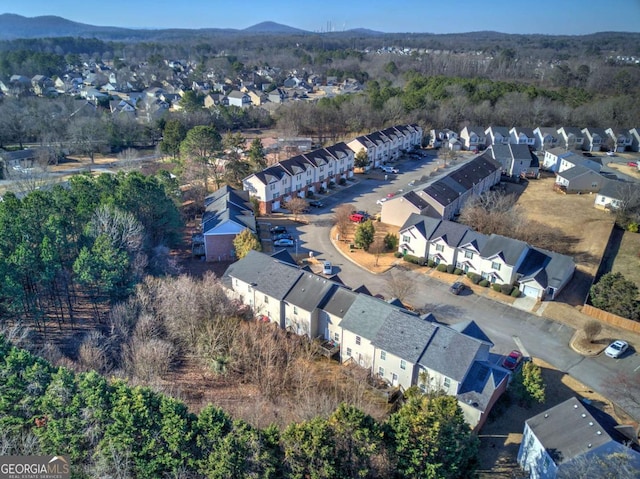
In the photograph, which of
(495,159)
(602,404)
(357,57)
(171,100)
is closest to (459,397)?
(602,404)

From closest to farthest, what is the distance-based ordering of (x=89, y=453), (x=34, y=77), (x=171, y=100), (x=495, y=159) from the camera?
(x=89, y=453) → (x=495, y=159) → (x=171, y=100) → (x=34, y=77)

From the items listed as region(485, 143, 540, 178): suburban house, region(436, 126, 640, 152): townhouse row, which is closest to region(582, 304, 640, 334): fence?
region(485, 143, 540, 178): suburban house

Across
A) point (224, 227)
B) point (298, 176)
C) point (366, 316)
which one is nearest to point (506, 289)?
point (366, 316)

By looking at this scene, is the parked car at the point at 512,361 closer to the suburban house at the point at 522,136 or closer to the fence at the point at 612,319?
the fence at the point at 612,319

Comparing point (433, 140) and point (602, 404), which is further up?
point (433, 140)

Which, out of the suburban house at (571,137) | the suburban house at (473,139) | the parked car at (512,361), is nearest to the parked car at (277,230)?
the parked car at (512,361)

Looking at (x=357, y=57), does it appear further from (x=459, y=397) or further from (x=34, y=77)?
(x=459, y=397)

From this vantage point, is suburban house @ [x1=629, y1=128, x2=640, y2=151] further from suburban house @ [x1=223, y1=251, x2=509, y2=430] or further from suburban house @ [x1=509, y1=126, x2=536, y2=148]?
suburban house @ [x1=223, y1=251, x2=509, y2=430]
